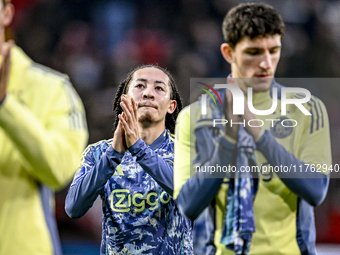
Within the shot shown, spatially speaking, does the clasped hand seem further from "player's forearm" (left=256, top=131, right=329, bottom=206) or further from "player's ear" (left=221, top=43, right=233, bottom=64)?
"player's forearm" (left=256, top=131, right=329, bottom=206)

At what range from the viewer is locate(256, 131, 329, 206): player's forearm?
5.68ft

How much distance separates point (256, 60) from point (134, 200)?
1.10 metres

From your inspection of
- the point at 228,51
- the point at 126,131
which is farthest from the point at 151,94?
the point at 228,51

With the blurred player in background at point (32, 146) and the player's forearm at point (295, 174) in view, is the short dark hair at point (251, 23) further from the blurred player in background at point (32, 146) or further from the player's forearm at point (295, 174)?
the blurred player in background at point (32, 146)

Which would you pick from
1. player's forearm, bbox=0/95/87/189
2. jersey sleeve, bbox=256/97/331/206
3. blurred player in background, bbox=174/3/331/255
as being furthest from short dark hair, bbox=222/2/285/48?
player's forearm, bbox=0/95/87/189

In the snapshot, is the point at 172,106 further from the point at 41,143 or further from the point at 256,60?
the point at 41,143

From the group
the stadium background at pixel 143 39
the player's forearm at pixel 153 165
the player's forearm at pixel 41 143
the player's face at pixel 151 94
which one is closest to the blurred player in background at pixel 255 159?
the player's forearm at pixel 153 165

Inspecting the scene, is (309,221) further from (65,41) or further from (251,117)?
(65,41)

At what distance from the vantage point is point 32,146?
1.39 m

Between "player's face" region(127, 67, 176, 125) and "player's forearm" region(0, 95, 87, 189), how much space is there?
1.13 m

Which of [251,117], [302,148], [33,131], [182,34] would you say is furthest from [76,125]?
[182,34]

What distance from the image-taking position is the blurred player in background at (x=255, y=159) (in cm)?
177

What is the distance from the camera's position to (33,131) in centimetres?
138

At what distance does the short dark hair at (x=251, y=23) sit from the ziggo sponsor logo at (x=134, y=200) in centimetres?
101
